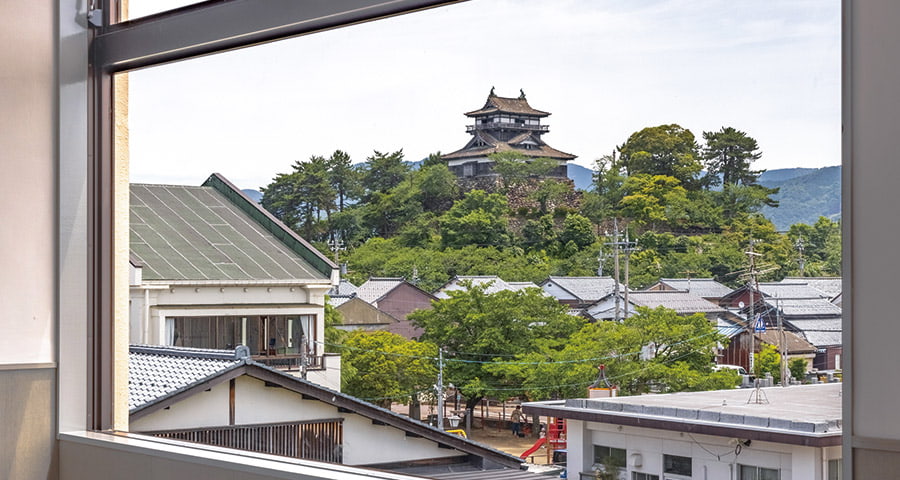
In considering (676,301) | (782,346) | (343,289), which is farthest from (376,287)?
(782,346)

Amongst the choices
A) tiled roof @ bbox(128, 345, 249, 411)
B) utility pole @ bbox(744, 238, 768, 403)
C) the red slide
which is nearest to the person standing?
the red slide

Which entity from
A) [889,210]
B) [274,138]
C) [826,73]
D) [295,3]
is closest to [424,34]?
[295,3]

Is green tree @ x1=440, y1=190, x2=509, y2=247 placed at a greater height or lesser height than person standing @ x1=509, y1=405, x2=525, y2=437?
greater

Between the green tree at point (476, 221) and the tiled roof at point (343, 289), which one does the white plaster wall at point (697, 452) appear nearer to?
the green tree at point (476, 221)

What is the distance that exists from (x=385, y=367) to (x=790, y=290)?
1319 millimetres

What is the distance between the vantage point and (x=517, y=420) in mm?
2592

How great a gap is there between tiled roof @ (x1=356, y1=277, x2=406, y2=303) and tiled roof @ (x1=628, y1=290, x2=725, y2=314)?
2.69 ft

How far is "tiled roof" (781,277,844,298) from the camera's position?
2021 millimetres

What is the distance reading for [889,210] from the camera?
1888 millimetres

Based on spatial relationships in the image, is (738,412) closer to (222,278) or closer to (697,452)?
(697,452)

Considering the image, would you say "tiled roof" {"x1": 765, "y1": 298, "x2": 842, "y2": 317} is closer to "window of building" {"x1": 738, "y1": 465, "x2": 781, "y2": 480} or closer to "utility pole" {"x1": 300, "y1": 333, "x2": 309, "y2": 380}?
"window of building" {"x1": 738, "y1": 465, "x2": 781, "y2": 480}

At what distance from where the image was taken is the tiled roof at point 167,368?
3377 mm

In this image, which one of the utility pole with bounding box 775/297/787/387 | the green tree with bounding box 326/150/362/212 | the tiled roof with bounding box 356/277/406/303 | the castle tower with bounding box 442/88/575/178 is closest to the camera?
the utility pole with bounding box 775/297/787/387

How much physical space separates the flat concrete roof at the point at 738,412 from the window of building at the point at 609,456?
0.07m
